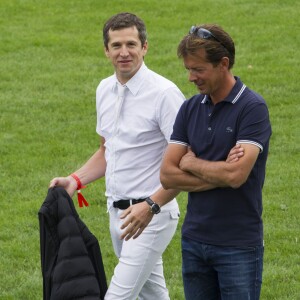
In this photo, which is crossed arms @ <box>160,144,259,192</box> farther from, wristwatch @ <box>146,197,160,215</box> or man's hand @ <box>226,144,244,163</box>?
wristwatch @ <box>146,197,160,215</box>

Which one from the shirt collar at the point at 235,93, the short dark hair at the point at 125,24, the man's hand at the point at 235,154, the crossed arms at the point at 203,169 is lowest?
the crossed arms at the point at 203,169

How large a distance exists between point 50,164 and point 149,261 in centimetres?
549

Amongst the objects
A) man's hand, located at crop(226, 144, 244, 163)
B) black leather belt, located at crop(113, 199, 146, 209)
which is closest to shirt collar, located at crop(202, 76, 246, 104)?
man's hand, located at crop(226, 144, 244, 163)

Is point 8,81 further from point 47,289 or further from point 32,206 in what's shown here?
point 47,289

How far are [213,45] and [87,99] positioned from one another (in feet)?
28.4

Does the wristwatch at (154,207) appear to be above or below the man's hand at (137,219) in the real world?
above

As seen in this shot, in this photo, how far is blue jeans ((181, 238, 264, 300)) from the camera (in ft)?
18.0

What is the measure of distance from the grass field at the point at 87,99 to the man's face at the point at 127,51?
2.22 meters

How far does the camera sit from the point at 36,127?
13.0 m

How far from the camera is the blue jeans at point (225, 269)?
550 cm

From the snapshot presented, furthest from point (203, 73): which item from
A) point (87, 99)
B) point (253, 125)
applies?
point (87, 99)

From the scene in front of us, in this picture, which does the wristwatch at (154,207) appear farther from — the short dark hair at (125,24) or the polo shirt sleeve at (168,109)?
the short dark hair at (125,24)

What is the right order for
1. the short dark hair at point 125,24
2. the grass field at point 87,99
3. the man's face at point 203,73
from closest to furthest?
1. the man's face at point 203,73
2. the short dark hair at point 125,24
3. the grass field at point 87,99

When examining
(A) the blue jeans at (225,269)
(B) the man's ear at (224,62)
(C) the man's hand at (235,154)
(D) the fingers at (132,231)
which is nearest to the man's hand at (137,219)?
(D) the fingers at (132,231)
